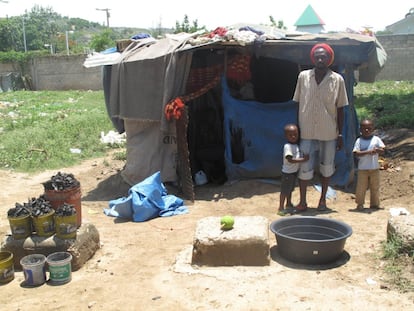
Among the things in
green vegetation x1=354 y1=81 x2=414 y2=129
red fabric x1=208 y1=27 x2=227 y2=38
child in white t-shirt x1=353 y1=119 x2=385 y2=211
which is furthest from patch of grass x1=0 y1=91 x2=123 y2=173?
green vegetation x1=354 y1=81 x2=414 y2=129

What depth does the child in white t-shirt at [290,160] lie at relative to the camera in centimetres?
539

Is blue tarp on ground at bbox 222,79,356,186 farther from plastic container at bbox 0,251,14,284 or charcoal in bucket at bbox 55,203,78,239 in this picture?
plastic container at bbox 0,251,14,284

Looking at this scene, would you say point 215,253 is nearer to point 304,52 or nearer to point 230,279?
point 230,279

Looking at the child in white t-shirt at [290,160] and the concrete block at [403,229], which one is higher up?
the child in white t-shirt at [290,160]

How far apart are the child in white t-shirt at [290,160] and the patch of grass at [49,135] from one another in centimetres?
525

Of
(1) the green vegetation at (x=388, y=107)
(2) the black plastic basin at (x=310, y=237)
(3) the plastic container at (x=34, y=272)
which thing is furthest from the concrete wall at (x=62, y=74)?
(2) the black plastic basin at (x=310, y=237)

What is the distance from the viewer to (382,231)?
15.8 feet

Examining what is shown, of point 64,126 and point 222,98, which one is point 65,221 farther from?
point 64,126

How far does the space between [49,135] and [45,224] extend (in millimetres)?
7081

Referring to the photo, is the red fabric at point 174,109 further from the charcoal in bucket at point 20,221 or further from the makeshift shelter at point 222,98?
the charcoal in bucket at point 20,221

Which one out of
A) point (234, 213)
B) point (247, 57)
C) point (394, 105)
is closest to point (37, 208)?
point (234, 213)

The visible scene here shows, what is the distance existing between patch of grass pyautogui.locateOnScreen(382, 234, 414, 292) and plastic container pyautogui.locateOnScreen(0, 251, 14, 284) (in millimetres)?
3240

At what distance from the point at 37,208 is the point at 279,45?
12.9 ft

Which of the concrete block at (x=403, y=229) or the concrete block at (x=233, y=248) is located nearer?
the concrete block at (x=403, y=229)
